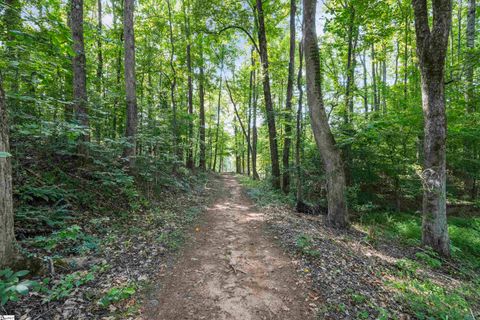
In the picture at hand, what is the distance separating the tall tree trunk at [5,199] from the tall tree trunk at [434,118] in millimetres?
8228

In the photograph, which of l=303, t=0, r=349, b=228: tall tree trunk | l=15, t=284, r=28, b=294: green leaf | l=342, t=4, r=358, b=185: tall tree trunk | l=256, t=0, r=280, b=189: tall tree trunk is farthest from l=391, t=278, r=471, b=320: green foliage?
l=256, t=0, r=280, b=189: tall tree trunk

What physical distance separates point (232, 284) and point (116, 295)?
171 centimetres

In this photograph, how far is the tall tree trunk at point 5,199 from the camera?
267 cm

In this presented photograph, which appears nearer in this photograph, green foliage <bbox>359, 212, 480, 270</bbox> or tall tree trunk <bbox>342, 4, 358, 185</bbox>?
green foliage <bbox>359, 212, 480, 270</bbox>

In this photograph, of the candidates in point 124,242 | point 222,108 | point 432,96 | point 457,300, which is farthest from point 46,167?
point 222,108

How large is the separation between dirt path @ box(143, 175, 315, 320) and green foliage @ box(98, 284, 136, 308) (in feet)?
1.07

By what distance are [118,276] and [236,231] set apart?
10.3 ft

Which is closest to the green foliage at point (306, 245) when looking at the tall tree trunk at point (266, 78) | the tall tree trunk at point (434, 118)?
the tall tree trunk at point (434, 118)

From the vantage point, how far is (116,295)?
2918 millimetres

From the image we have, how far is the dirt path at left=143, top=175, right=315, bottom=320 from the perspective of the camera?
9.57ft

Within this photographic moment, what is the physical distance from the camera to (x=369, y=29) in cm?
1027

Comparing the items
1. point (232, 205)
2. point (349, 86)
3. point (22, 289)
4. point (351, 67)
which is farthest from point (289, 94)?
point (22, 289)

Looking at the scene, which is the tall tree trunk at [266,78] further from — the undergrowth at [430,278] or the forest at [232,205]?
the undergrowth at [430,278]

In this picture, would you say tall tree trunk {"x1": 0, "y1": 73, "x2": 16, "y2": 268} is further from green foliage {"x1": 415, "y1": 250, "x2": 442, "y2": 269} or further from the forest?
green foliage {"x1": 415, "y1": 250, "x2": 442, "y2": 269}
